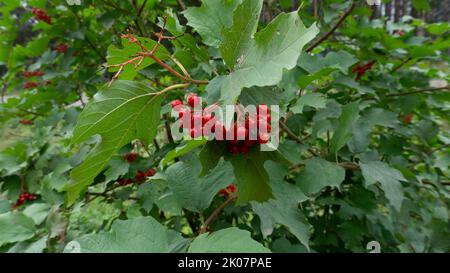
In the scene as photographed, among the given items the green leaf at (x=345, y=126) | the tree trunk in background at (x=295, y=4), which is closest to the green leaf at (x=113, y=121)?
the green leaf at (x=345, y=126)

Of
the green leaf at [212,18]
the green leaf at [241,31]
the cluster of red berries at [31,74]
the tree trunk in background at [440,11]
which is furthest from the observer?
the tree trunk in background at [440,11]

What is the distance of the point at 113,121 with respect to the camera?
0.89 m

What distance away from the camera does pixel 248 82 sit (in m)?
0.71

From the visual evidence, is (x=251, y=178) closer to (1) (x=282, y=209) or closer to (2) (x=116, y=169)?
(1) (x=282, y=209)

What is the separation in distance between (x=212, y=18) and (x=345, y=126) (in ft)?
1.98

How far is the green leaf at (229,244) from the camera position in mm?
847

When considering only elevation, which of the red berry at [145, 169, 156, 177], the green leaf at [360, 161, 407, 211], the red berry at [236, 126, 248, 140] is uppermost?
the red berry at [236, 126, 248, 140]

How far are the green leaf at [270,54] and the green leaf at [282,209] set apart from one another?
0.47 metres

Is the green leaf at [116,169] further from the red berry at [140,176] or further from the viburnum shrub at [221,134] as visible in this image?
the red berry at [140,176]

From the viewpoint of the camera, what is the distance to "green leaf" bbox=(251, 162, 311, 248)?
1.09m

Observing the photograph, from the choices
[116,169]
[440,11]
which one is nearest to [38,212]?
[116,169]

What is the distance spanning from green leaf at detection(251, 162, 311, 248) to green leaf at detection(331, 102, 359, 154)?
223 millimetres

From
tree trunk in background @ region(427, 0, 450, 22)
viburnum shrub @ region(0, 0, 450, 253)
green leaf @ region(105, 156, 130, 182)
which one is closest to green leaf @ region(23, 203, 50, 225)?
viburnum shrub @ region(0, 0, 450, 253)

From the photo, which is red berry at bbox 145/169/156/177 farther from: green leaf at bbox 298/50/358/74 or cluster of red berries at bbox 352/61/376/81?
cluster of red berries at bbox 352/61/376/81
